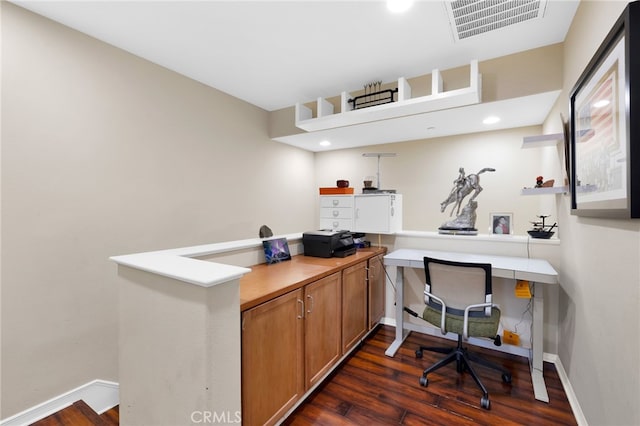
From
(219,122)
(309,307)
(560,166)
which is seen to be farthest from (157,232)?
(560,166)

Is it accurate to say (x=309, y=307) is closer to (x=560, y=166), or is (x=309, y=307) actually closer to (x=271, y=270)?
(x=271, y=270)

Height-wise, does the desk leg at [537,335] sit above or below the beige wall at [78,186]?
below

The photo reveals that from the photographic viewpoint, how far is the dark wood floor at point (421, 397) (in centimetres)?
179

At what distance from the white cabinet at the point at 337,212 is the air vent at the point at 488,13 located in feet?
5.92

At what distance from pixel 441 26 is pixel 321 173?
3.04 meters

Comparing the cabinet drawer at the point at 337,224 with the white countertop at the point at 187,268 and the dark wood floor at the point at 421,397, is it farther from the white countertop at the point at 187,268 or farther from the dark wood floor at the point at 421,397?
the white countertop at the point at 187,268

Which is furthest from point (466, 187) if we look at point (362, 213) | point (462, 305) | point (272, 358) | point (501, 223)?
point (272, 358)

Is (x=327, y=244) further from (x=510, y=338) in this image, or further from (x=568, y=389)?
(x=568, y=389)

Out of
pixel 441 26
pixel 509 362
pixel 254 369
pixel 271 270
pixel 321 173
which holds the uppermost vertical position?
pixel 441 26

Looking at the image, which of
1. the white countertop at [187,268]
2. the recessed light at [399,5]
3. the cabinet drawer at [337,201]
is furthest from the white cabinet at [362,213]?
the white countertop at [187,268]

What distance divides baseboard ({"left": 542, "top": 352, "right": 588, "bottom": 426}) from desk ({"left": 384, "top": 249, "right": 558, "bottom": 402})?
136mm

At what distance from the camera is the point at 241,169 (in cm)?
344

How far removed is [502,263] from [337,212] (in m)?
1.68

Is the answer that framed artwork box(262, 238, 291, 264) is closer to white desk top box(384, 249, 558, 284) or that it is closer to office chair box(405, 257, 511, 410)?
white desk top box(384, 249, 558, 284)
